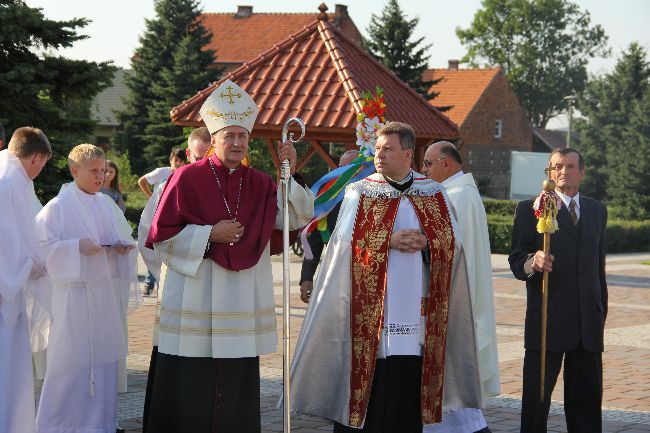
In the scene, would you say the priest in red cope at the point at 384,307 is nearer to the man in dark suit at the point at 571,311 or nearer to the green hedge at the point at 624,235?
the man in dark suit at the point at 571,311

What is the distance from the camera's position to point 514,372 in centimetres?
1062

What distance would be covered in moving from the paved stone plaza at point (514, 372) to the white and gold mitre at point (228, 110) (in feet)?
7.83

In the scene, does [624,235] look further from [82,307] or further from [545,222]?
[82,307]

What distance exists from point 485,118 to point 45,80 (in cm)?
5910

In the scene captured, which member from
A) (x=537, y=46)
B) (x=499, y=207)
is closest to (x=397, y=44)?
(x=499, y=207)

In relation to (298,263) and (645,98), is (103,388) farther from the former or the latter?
(645,98)

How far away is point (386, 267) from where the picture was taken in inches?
266

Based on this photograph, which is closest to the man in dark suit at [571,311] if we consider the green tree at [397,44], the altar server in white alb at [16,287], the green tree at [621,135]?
the altar server in white alb at [16,287]

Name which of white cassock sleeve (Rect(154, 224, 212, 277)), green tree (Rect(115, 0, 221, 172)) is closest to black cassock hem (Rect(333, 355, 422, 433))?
white cassock sleeve (Rect(154, 224, 212, 277))

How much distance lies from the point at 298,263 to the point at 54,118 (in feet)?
35.7

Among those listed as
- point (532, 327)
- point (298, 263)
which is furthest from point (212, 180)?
point (298, 263)

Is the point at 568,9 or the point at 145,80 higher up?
the point at 568,9

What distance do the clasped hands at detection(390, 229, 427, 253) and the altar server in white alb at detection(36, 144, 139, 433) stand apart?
2.10 m

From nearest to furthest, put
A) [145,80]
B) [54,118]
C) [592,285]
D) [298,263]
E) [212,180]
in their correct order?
[212,180], [592,285], [54,118], [298,263], [145,80]
